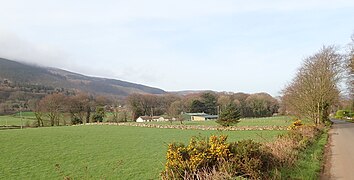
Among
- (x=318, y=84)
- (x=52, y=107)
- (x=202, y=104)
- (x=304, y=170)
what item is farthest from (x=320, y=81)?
(x=202, y=104)

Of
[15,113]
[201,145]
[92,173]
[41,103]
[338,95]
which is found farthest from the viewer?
[15,113]

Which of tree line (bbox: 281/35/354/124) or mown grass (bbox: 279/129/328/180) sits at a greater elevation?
tree line (bbox: 281/35/354/124)

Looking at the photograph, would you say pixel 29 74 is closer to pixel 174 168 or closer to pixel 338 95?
pixel 338 95

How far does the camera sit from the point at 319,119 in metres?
36.2

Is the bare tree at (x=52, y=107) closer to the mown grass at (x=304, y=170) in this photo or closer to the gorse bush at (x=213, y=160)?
the mown grass at (x=304, y=170)

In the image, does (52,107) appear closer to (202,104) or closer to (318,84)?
(202,104)

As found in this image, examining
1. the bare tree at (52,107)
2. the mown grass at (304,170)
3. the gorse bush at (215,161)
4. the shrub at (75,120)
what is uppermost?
the bare tree at (52,107)

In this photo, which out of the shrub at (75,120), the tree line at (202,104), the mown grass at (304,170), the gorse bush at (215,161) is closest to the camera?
the gorse bush at (215,161)

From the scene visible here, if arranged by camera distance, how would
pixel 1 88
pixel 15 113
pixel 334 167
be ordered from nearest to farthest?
pixel 334 167
pixel 15 113
pixel 1 88

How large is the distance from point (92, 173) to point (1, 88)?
4308 inches

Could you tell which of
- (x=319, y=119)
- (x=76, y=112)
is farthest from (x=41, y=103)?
(x=319, y=119)

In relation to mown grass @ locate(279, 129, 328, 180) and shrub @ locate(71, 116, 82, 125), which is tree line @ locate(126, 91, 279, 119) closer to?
shrub @ locate(71, 116, 82, 125)

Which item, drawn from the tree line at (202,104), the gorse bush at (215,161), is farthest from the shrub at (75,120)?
the gorse bush at (215,161)

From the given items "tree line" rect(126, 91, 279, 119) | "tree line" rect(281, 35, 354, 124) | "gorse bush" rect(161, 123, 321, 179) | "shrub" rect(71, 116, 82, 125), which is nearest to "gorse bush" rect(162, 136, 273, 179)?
"gorse bush" rect(161, 123, 321, 179)
